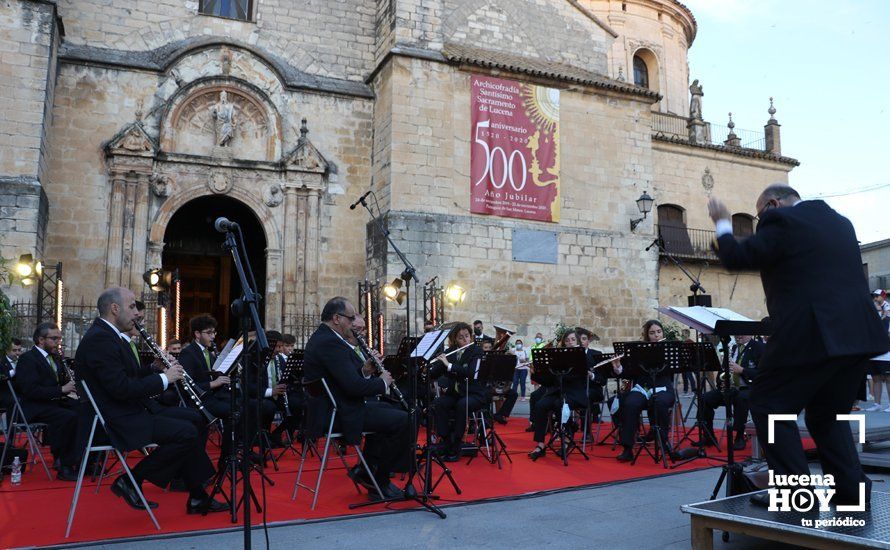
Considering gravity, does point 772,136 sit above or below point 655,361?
above

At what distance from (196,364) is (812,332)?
6080 mm

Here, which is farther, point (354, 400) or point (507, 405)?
point (507, 405)

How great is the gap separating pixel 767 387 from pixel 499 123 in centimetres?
1379

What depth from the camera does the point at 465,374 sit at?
778 cm

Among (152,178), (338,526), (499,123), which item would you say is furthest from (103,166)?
(338,526)

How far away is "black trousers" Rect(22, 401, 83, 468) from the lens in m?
6.91

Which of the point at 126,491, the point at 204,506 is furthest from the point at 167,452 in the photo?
the point at 204,506

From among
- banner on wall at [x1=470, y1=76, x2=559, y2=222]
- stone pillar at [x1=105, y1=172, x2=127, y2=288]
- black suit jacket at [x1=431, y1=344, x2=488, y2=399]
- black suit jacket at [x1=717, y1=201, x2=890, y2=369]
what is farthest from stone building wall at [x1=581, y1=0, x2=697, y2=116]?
black suit jacket at [x1=717, y1=201, x2=890, y2=369]

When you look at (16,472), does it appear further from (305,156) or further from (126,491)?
(305,156)

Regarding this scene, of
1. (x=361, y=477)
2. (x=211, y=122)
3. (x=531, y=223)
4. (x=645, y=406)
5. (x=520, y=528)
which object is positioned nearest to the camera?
(x=520, y=528)

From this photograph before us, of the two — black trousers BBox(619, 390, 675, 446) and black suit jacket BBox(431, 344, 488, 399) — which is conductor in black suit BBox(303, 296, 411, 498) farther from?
black trousers BBox(619, 390, 675, 446)

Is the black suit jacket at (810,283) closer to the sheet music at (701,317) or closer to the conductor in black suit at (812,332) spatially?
the conductor in black suit at (812,332)

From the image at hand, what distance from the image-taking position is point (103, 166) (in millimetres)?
14664

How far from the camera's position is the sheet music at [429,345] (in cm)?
572
